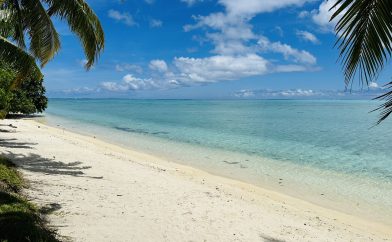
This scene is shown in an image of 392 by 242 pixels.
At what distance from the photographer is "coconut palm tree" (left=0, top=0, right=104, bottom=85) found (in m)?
8.85

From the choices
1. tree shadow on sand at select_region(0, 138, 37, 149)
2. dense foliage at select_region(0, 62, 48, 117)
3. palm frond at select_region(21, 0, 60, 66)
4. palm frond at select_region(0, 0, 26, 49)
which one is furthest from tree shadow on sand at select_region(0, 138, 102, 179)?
dense foliage at select_region(0, 62, 48, 117)

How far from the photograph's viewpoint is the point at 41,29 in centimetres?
924

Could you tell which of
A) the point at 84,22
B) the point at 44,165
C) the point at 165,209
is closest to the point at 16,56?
the point at 84,22

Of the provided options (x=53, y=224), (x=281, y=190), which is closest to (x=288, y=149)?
(x=281, y=190)

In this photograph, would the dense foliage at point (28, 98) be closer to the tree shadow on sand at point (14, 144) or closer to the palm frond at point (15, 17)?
the tree shadow on sand at point (14, 144)

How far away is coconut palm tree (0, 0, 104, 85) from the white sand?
10.3 ft

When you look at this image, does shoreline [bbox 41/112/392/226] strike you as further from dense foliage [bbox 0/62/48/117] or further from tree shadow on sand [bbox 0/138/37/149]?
dense foliage [bbox 0/62/48/117]

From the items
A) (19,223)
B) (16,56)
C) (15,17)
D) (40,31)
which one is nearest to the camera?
(19,223)

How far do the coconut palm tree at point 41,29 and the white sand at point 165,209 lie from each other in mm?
3142

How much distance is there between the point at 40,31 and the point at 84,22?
1.04 m

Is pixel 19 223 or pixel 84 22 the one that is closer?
pixel 19 223

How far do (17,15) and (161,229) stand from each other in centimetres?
566

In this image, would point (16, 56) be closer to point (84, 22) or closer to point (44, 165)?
point (84, 22)

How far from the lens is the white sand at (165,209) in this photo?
725cm
